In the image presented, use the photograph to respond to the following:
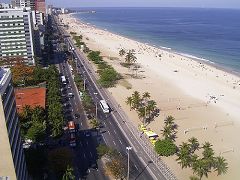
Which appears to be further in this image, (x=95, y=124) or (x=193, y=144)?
(x=95, y=124)

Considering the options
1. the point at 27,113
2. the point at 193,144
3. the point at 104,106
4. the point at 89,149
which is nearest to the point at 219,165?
the point at 193,144

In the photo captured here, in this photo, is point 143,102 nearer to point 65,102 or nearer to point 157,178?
point 65,102

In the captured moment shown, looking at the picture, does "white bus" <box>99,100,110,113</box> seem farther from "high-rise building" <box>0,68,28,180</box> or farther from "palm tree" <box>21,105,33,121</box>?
"high-rise building" <box>0,68,28,180</box>

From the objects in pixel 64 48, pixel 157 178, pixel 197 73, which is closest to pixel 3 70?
pixel 157 178

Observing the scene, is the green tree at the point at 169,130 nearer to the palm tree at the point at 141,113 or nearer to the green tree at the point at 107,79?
the palm tree at the point at 141,113

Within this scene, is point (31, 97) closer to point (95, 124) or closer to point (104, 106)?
point (104, 106)

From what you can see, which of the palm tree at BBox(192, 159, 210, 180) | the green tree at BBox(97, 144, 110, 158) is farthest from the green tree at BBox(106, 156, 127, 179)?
the palm tree at BBox(192, 159, 210, 180)

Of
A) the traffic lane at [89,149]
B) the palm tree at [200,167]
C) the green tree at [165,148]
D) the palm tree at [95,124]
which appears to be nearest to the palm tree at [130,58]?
the palm tree at [95,124]
